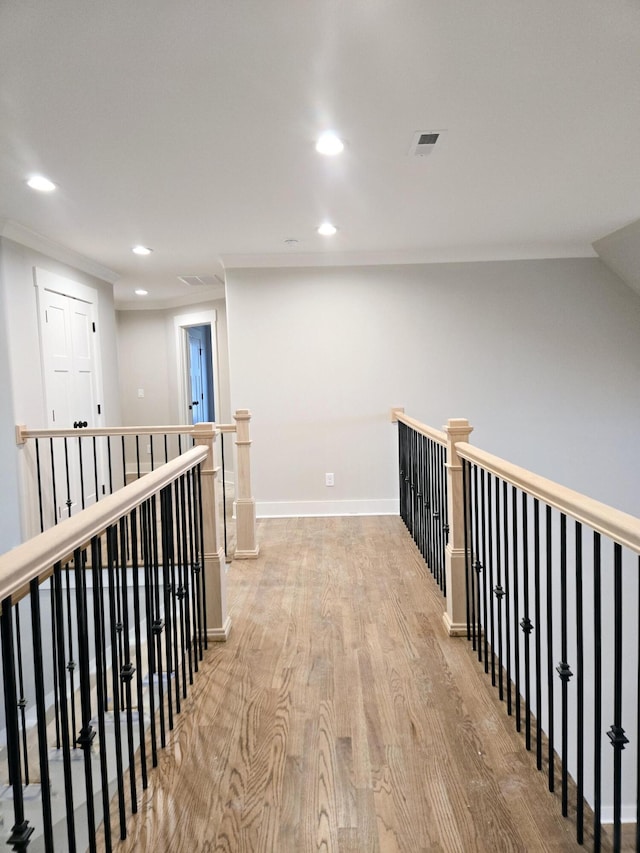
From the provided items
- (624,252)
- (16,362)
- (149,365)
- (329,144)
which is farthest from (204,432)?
(149,365)

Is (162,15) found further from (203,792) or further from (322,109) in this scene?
(203,792)

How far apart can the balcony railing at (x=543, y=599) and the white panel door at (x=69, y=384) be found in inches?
102

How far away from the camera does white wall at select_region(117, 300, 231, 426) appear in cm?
788

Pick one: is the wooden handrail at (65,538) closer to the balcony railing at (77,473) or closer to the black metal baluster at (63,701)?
the black metal baluster at (63,701)

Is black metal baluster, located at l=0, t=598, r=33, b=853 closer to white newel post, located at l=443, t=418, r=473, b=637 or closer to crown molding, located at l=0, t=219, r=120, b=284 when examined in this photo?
white newel post, located at l=443, t=418, r=473, b=637

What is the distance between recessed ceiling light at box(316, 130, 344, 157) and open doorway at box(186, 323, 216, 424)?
6396 mm

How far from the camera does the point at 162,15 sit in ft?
5.87

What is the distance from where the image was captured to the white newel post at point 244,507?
404 cm

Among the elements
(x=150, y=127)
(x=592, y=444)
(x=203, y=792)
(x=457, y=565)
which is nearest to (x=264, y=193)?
(x=150, y=127)

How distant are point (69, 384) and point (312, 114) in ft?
11.2

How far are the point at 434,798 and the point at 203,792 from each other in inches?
26.2

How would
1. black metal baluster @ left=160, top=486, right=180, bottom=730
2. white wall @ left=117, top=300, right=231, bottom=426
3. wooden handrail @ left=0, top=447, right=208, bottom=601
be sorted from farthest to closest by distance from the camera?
white wall @ left=117, top=300, right=231, bottom=426
black metal baluster @ left=160, top=486, right=180, bottom=730
wooden handrail @ left=0, top=447, right=208, bottom=601

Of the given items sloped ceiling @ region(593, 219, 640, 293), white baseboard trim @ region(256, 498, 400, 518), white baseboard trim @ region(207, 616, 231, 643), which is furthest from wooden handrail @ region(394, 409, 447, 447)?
sloped ceiling @ region(593, 219, 640, 293)

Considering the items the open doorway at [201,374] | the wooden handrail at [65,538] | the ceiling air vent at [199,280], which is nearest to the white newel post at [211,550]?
the wooden handrail at [65,538]
